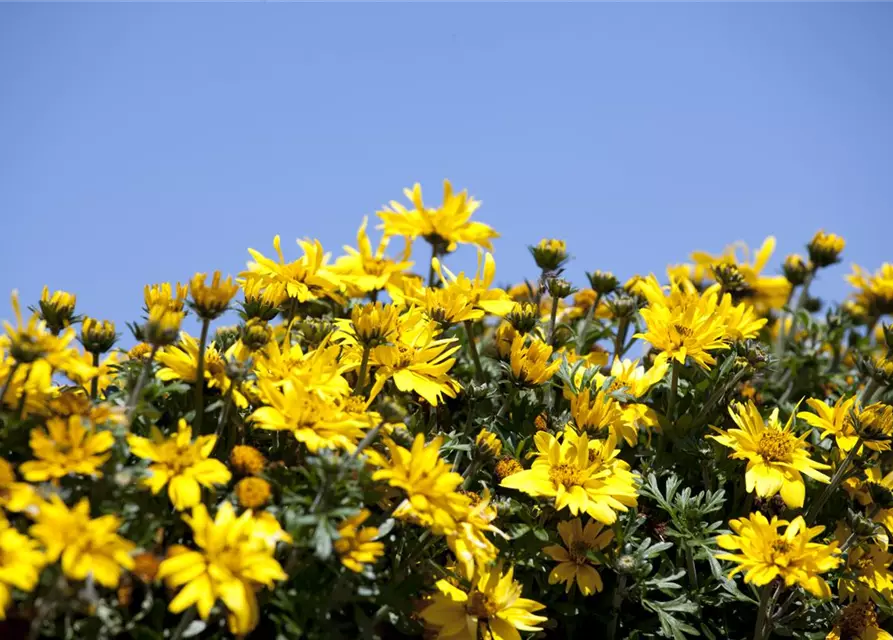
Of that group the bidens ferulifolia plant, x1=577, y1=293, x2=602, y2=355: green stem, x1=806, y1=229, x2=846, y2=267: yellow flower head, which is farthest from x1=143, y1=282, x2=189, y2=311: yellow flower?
x1=806, y1=229, x2=846, y2=267: yellow flower head

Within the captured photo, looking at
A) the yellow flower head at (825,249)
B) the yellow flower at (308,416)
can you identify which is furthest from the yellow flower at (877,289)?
the yellow flower at (308,416)

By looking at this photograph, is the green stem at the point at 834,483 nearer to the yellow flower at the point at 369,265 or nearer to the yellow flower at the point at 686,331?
the yellow flower at the point at 686,331

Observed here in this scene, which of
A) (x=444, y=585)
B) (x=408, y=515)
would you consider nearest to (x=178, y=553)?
(x=408, y=515)

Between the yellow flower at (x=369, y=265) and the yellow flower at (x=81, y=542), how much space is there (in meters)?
1.36

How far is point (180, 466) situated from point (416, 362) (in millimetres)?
791

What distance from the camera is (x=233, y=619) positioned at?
172 centimetres

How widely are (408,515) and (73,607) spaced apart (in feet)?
2.28

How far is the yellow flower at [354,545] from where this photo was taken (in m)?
1.82

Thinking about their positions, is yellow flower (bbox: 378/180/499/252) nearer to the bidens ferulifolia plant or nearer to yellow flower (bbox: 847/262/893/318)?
the bidens ferulifolia plant

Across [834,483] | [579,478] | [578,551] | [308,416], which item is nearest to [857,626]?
[834,483]

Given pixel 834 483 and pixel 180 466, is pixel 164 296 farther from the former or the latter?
pixel 834 483

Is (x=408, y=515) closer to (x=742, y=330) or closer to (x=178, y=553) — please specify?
(x=178, y=553)

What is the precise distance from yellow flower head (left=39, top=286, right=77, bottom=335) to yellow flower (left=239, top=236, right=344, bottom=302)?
0.47 m

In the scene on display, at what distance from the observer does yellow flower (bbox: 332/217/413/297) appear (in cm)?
290
